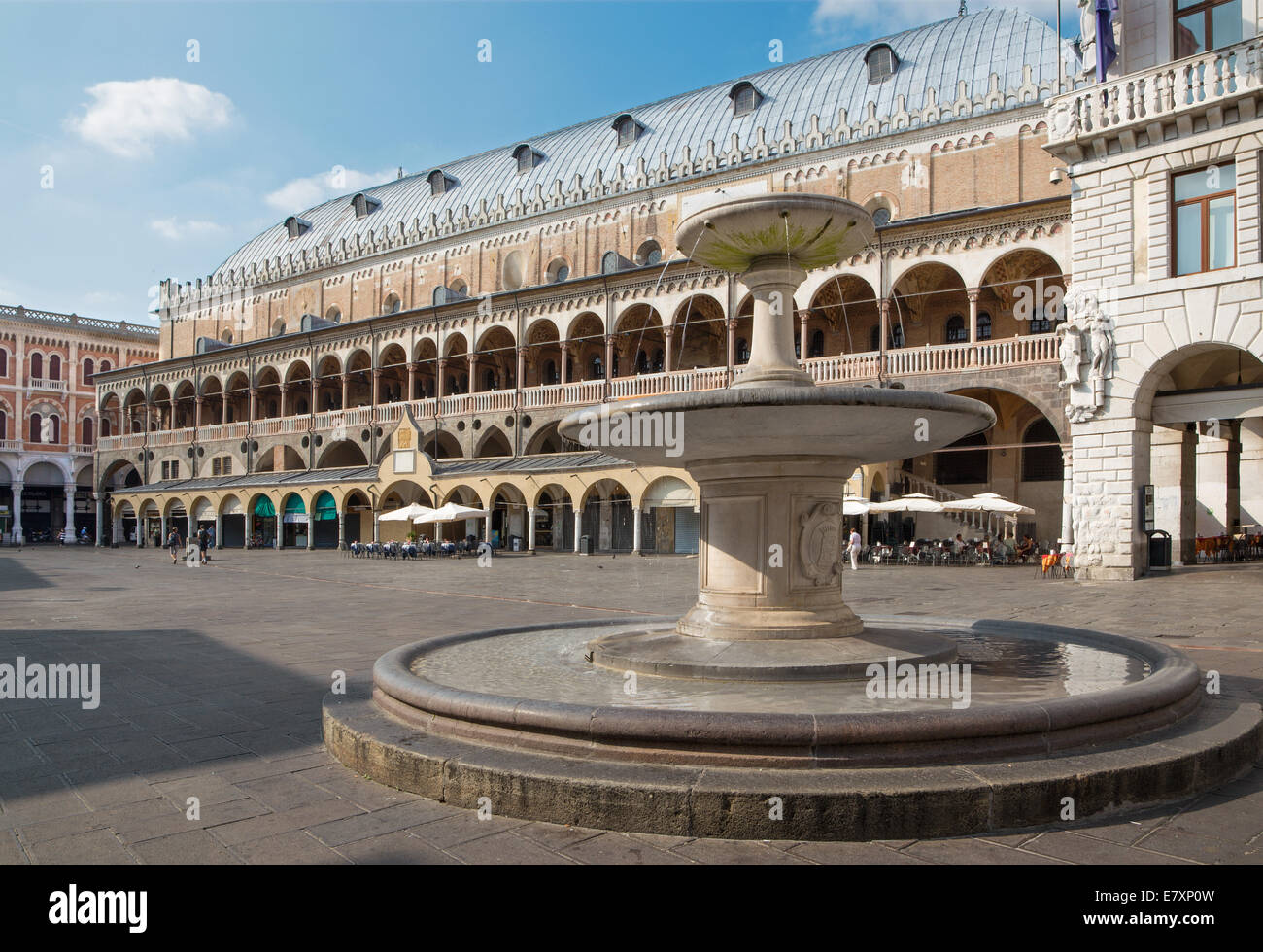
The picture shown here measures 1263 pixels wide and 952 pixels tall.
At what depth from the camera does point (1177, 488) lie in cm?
2295

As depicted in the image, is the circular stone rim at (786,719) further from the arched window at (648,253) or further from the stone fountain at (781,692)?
the arched window at (648,253)

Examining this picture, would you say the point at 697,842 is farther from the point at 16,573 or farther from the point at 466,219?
the point at 466,219

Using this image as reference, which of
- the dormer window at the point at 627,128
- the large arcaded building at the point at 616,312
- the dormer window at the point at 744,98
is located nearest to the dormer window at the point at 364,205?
the large arcaded building at the point at 616,312

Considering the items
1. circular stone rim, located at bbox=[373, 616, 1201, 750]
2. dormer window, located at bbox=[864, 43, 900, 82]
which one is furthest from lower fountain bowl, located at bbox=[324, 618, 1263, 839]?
dormer window, located at bbox=[864, 43, 900, 82]

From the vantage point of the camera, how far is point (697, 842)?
3926 mm

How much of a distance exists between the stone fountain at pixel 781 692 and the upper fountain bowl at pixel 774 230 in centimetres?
2

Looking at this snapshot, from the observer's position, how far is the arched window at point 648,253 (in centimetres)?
4012

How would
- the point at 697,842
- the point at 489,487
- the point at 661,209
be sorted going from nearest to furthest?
1. the point at 697,842
2. the point at 489,487
3. the point at 661,209

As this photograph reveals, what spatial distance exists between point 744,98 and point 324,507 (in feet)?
86.8

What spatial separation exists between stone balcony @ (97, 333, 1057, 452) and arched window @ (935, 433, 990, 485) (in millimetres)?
5791

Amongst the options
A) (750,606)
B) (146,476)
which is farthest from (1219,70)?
(146,476)

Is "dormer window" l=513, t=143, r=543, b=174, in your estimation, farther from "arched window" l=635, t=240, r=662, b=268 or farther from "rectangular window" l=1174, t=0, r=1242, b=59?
"rectangular window" l=1174, t=0, r=1242, b=59

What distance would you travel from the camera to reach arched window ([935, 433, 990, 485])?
33031 mm
